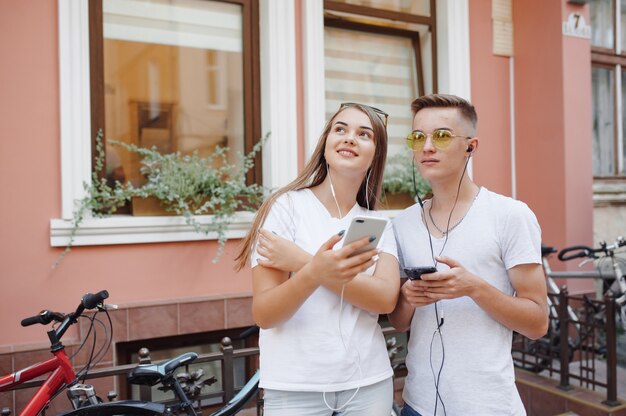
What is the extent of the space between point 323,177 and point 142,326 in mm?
2612

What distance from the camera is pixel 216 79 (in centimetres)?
486

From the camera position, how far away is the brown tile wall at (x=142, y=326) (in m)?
3.69

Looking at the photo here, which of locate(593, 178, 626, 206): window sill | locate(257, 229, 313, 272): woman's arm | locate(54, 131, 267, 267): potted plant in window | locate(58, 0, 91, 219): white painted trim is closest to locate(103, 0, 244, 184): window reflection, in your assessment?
locate(54, 131, 267, 267): potted plant in window

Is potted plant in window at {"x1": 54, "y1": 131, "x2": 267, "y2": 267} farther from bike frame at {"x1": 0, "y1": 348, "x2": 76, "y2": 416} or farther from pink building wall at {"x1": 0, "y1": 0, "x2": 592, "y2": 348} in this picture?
bike frame at {"x1": 0, "y1": 348, "x2": 76, "y2": 416}

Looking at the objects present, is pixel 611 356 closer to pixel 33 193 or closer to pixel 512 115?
pixel 512 115

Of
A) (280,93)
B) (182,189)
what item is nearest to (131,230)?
(182,189)

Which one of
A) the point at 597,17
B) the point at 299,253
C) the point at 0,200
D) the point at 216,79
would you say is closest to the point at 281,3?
the point at 216,79

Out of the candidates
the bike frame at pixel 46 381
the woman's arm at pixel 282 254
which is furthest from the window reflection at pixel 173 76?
the woman's arm at pixel 282 254

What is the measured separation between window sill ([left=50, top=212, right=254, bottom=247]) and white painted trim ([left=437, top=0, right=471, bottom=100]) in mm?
2757

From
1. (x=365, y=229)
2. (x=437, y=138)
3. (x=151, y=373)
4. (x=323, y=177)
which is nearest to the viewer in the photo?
(x=365, y=229)

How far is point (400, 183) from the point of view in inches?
207

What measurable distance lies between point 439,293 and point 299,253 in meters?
0.47

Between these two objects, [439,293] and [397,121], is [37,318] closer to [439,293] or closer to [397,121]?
[439,293]

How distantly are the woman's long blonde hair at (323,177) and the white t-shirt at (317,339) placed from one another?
71 millimetres
